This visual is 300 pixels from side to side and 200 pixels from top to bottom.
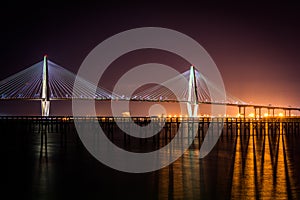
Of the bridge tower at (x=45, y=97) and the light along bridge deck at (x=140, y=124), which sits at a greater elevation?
the bridge tower at (x=45, y=97)

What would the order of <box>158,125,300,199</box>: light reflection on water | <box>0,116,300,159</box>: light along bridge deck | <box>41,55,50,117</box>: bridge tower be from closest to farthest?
<box>158,125,300,199</box>: light reflection on water
<box>0,116,300,159</box>: light along bridge deck
<box>41,55,50,117</box>: bridge tower

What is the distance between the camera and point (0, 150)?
18.4 meters

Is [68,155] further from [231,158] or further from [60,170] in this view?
[231,158]

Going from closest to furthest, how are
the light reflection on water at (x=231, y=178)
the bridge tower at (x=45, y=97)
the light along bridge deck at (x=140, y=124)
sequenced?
the light reflection on water at (x=231, y=178) < the light along bridge deck at (x=140, y=124) < the bridge tower at (x=45, y=97)

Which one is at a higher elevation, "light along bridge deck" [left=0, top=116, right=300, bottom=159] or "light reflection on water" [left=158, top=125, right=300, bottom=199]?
"light along bridge deck" [left=0, top=116, right=300, bottom=159]

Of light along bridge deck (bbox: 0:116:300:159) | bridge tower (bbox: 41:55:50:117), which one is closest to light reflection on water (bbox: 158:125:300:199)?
light along bridge deck (bbox: 0:116:300:159)

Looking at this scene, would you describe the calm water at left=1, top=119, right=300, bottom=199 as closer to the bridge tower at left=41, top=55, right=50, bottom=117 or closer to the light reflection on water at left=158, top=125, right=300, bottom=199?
the light reflection on water at left=158, top=125, right=300, bottom=199

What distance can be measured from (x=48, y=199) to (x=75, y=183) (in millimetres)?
1696

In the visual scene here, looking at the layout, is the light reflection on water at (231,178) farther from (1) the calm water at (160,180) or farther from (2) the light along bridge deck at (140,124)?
(2) the light along bridge deck at (140,124)

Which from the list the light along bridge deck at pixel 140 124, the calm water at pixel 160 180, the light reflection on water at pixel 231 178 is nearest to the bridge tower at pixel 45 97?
the light along bridge deck at pixel 140 124

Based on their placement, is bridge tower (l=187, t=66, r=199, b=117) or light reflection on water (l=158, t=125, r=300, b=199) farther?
bridge tower (l=187, t=66, r=199, b=117)

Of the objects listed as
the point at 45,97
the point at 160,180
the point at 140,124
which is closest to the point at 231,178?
the point at 160,180

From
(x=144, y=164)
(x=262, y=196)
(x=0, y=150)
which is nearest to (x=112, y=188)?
(x=262, y=196)

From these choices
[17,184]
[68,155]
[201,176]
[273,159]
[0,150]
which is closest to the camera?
[17,184]
